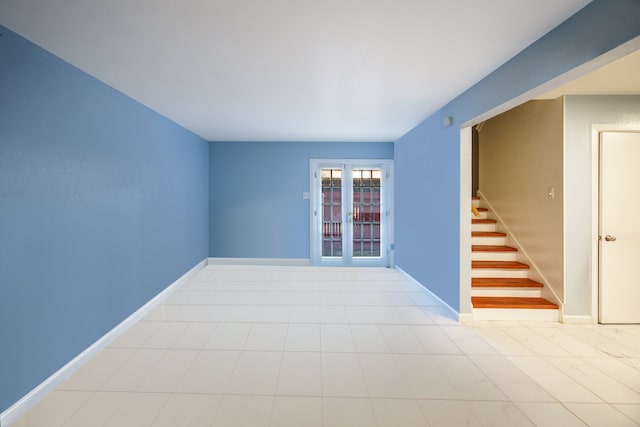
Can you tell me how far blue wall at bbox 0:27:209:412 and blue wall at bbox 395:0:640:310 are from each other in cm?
335

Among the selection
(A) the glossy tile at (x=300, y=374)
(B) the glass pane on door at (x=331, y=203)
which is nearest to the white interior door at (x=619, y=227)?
(A) the glossy tile at (x=300, y=374)

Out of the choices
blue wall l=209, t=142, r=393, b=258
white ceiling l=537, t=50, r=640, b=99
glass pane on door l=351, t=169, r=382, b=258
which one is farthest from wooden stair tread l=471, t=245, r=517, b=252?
blue wall l=209, t=142, r=393, b=258

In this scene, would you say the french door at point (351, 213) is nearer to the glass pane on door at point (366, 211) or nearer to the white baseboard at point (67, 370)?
the glass pane on door at point (366, 211)

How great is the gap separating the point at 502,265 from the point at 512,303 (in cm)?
64

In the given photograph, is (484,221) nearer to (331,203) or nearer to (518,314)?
(518,314)

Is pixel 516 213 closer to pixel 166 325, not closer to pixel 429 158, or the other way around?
pixel 429 158

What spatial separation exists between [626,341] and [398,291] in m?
2.43

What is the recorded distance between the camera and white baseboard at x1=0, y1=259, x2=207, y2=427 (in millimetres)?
2039

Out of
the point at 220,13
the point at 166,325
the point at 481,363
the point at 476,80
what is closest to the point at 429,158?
the point at 476,80

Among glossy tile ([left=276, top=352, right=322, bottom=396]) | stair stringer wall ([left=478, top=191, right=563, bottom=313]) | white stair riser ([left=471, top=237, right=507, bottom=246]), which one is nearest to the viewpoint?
glossy tile ([left=276, top=352, right=322, bottom=396])

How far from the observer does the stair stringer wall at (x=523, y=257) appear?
149 inches

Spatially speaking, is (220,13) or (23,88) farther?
(23,88)

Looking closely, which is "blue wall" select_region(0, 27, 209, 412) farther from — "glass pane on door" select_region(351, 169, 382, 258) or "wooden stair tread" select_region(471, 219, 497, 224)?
"wooden stair tread" select_region(471, 219, 497, 224)

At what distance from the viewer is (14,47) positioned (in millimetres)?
2107
